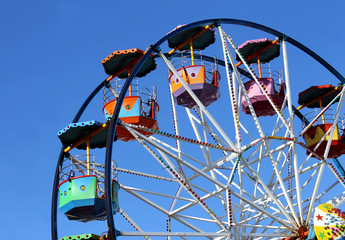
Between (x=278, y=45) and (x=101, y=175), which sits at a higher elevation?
(x=278, y=45)

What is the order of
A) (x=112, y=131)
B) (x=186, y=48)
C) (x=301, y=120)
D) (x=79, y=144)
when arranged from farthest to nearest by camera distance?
(x=301, y=120) → (x=186, y=48) → (x=79, y=144) → (x=112, y=131)

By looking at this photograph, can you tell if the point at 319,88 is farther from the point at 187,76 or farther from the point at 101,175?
the point at 101,175

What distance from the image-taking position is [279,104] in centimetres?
2825

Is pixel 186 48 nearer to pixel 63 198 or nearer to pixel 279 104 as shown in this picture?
pixel 279 104

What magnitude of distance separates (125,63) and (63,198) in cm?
580

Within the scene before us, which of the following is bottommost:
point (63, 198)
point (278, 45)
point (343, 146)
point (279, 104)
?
point (63, 198)

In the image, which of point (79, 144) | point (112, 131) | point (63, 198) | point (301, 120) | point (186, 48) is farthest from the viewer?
point (301, 120)

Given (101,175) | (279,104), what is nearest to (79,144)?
(101,175)

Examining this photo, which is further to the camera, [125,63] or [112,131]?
[125,63]

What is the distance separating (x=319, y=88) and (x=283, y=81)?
5.33 ft

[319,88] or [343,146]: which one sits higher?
[319,88]

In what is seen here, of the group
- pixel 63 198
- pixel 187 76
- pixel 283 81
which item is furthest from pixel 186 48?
pixel 63 198

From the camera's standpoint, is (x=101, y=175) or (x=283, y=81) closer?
(x=101, y=175)

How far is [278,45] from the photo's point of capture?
1109 inches
